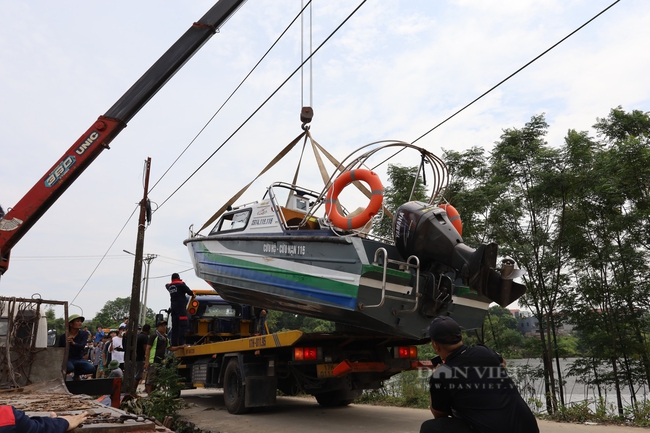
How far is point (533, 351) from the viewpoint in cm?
1452

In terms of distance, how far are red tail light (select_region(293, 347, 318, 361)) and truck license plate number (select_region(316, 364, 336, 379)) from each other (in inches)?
8.5

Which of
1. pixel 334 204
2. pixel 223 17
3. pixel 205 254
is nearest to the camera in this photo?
pixel 334 204

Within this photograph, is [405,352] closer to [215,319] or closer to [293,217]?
[293,217]

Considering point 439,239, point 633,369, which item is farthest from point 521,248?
point 439,239

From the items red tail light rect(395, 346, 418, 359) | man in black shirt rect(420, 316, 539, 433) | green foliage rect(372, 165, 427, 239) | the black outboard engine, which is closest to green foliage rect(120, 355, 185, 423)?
red tail light rect(395, 346, 418, 359)

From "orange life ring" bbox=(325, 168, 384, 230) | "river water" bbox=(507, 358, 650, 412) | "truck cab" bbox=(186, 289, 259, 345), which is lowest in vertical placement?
"river water" bbox=(507, 358, 650, 412)

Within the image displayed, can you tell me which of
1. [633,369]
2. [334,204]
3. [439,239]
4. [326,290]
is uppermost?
[334,204]

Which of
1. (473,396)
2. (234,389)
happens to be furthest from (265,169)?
(473,396)

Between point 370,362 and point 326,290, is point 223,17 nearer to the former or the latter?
point 326,290

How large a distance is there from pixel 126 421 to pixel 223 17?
21.8ft

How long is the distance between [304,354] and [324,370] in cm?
45

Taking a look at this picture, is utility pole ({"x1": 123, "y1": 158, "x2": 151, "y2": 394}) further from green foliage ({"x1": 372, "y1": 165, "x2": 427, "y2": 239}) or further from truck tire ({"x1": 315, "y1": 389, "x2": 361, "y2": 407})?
green foliage ({"x1": 372, "y1": 165, "x2": 427, "y2": 239})

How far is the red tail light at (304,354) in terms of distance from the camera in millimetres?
7367

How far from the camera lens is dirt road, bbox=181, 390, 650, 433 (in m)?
7.08
